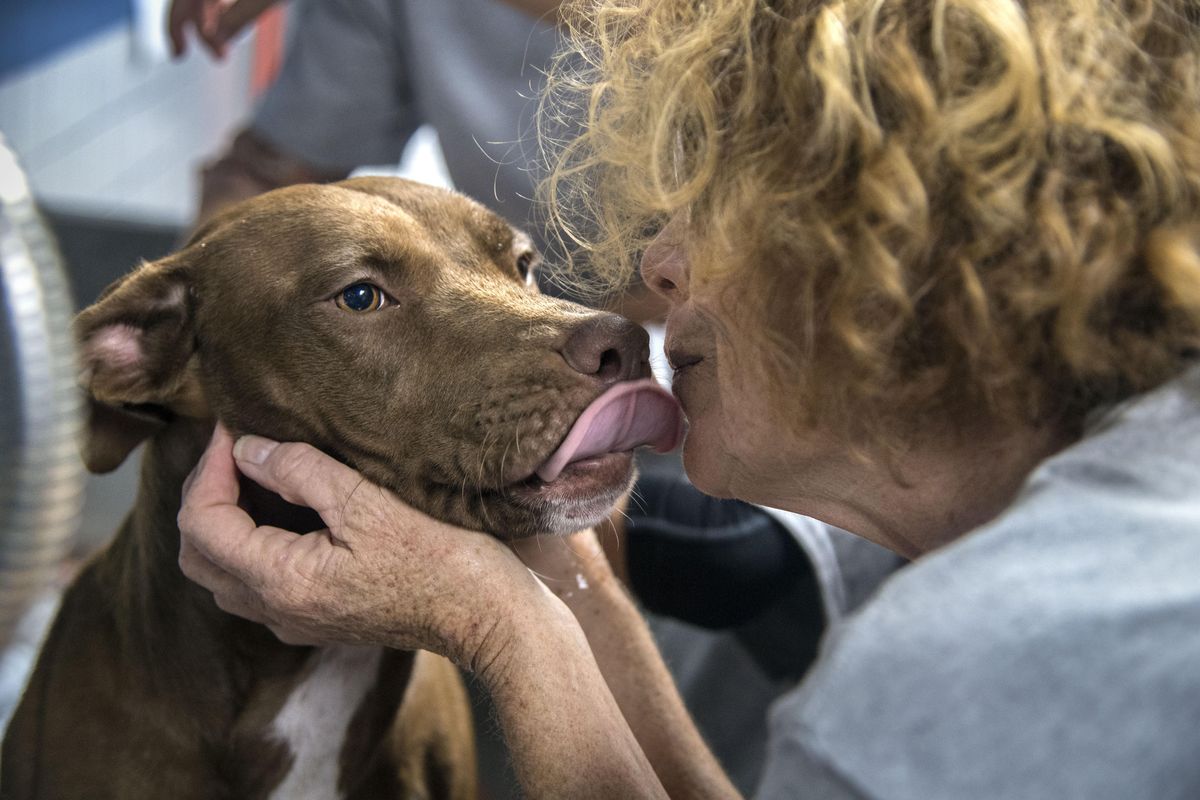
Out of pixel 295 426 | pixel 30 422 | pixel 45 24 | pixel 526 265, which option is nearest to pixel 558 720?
pixel 295 426

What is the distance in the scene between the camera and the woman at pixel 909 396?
2.75ft

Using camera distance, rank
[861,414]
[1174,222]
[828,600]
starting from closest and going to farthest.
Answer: [1174,222] < [861,414] < [828,600]

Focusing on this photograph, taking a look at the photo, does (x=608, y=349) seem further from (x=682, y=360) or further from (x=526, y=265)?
(x=526, y=265)

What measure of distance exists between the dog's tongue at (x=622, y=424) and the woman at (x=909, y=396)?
4 centimetres

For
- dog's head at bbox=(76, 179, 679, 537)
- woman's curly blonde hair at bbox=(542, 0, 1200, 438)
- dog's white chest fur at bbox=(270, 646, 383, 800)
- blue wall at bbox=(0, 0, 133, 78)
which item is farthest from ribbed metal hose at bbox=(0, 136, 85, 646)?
blue wall at bbox=(0, 0, 133, 78)

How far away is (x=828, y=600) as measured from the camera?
1984 millimetres

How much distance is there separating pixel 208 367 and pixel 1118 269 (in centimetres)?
115

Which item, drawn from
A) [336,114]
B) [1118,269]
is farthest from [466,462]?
[336,114]

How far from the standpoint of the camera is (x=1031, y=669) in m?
0.83

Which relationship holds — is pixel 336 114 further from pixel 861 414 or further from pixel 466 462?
pixel 861 414

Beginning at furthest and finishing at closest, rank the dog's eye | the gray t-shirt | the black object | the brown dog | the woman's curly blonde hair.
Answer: the black object
the dog's eye
the brown dog
the woman's curly blonde hair
the gray t-shirt

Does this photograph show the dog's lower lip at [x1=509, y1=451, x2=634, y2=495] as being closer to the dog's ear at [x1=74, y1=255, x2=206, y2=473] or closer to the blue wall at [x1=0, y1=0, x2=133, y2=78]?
the dog's ear at [x1=74, y1=255, x2=206, y2=473]

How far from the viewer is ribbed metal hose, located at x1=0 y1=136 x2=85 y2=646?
1.10 meters

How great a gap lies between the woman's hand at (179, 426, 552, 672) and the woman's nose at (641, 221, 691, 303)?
39 centimetres
